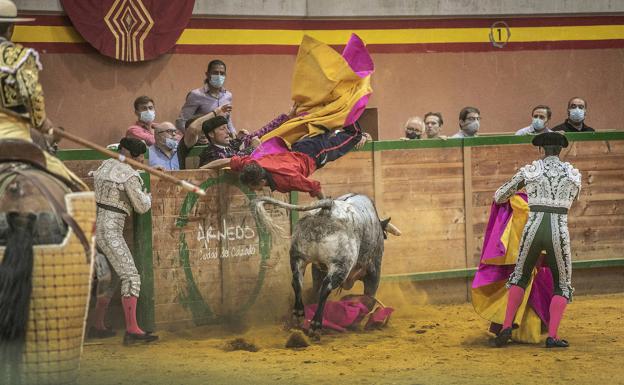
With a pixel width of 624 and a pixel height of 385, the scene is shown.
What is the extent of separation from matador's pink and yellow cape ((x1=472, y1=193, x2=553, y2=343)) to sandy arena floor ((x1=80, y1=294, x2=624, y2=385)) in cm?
24

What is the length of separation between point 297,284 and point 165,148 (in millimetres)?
1783

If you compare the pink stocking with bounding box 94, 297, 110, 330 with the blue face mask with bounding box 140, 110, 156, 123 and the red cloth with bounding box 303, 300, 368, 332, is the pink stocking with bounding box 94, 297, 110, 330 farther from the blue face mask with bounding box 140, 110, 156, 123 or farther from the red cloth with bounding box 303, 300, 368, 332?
the blue face mask with bounding box 140, 110, 156, 123

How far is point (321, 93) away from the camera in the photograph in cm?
1012

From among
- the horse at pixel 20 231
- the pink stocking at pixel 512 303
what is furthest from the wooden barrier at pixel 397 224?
the horse at pixel 20 231

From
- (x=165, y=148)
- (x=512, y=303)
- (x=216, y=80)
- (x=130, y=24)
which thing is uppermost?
(x=130, y=24)

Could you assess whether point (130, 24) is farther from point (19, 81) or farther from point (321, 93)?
point (19, 81)

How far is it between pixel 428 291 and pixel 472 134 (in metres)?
1.81

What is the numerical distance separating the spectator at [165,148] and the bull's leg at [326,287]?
68.8 inches

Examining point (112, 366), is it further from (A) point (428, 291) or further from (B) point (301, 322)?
(A) point (428, 291)

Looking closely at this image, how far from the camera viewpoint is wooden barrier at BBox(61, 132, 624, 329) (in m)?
9.76

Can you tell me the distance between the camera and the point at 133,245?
9578 mm

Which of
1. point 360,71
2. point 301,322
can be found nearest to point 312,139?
point 360,71

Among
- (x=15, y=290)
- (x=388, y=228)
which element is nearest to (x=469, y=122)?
(x=388, y=228)

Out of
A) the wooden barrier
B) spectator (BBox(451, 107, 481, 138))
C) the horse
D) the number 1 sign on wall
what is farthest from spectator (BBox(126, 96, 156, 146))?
the number 1 sign on wall
